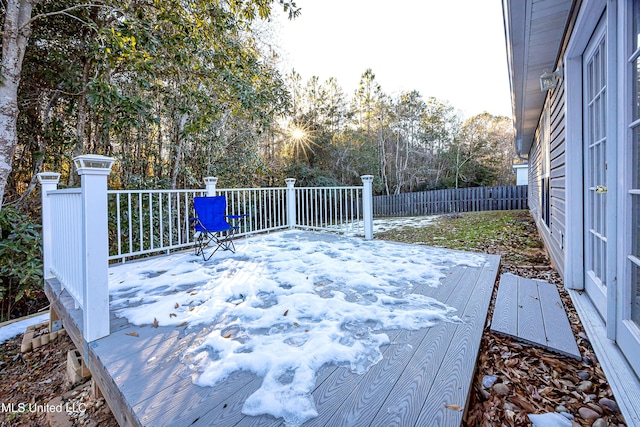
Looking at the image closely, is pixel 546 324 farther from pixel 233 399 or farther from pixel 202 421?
pixel 202 421

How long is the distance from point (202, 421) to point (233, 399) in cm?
14

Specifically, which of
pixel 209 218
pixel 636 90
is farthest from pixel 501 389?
pixel 209 218

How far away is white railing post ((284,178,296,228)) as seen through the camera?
18.1 ft

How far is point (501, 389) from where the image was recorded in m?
1.38

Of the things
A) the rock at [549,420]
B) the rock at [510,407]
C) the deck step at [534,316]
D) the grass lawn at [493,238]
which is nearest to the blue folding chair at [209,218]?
→ the deck step at [534,316]

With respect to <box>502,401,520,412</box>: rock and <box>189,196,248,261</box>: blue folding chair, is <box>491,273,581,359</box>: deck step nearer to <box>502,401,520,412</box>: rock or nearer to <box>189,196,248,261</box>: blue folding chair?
<box>502,401,520,412</box>: rock

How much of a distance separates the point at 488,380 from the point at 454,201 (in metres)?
12.9

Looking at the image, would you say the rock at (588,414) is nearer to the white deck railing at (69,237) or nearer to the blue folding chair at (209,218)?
the white deck railing at (69,237)

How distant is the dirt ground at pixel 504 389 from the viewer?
1229mm

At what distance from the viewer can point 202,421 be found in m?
1.07

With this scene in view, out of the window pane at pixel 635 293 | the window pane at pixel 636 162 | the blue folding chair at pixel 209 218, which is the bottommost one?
the window pane at pixel 635 293

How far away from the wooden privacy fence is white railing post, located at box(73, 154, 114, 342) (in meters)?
12.9

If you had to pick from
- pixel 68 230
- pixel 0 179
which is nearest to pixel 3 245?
pixel 0 179

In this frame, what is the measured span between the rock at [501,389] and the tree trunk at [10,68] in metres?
4.57
